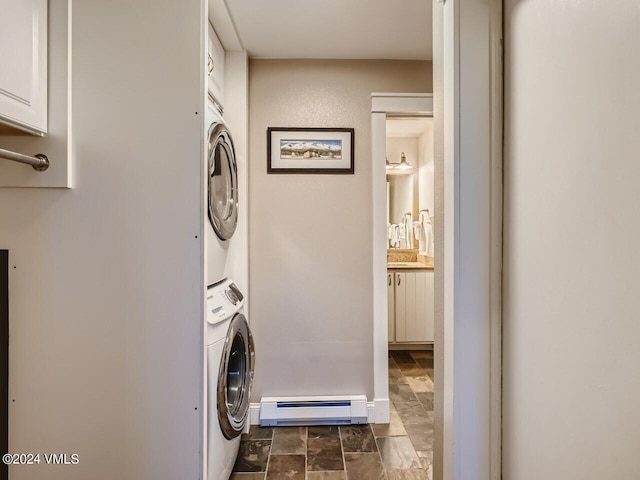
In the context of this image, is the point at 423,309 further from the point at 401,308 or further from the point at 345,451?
the point at 345,451

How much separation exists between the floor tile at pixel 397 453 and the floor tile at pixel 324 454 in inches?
10.3

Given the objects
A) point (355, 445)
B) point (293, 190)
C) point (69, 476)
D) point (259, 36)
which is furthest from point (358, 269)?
point (69, 476)

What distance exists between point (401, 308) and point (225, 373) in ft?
8.38

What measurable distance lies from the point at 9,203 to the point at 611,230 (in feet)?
5.45

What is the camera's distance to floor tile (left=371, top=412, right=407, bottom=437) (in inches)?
91.2

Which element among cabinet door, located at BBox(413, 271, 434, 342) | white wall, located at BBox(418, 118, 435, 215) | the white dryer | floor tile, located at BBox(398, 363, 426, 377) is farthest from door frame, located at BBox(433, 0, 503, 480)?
white wall, located at BBox(418, 118, 435, 215)

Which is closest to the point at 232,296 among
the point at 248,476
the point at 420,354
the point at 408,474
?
the point at 248,476

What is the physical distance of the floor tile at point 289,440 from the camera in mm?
2152

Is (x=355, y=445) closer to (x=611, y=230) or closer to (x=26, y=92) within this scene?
(x=611, y=230)

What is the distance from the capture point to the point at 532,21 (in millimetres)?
941

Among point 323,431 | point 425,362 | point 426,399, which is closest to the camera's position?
point 323,431

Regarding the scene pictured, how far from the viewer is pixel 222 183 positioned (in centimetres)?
176

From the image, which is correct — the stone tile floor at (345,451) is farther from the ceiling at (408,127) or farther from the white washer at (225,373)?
the ceiling at (408,127)

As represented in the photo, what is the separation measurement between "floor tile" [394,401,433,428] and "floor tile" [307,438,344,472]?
0.56 metres
